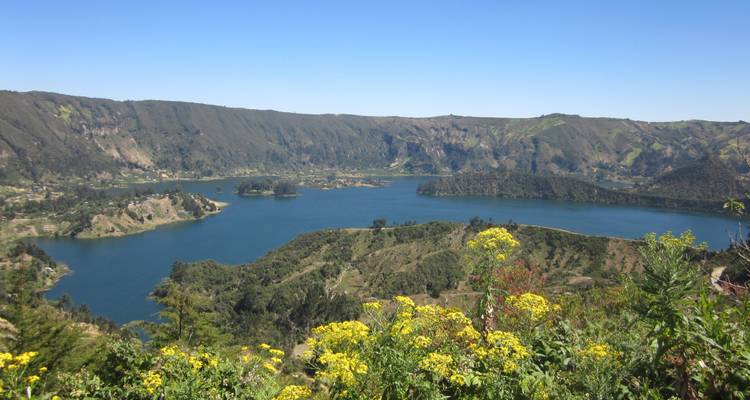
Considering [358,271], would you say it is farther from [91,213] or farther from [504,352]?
[91,213]

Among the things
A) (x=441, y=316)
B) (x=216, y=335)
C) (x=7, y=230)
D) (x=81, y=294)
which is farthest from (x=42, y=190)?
(x=441, y=316)

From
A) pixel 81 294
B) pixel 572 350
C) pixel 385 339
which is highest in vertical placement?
pixel 385 339

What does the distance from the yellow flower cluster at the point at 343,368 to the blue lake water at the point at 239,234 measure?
72.5 metres

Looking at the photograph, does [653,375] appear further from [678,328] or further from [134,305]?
[134,305]

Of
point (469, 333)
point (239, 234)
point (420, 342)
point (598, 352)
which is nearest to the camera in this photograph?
point (420, 342)

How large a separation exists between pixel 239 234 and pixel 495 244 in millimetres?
140083

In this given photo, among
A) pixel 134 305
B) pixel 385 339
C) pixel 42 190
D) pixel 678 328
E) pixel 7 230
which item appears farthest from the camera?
pixel 42 190

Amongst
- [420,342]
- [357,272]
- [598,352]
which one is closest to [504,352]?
[420,342]

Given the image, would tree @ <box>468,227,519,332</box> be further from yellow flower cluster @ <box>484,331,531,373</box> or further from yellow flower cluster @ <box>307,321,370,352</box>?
yellow flower cluster @ <box>307,321,370,352</box>

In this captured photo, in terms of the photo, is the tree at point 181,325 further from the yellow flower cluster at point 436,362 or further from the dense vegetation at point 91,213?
the dense vegetation at point 91,213

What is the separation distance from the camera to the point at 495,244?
867 cm

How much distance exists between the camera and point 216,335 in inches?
1118

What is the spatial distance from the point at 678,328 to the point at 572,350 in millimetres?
2062

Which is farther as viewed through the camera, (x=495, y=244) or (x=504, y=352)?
(x=495, y=244)
